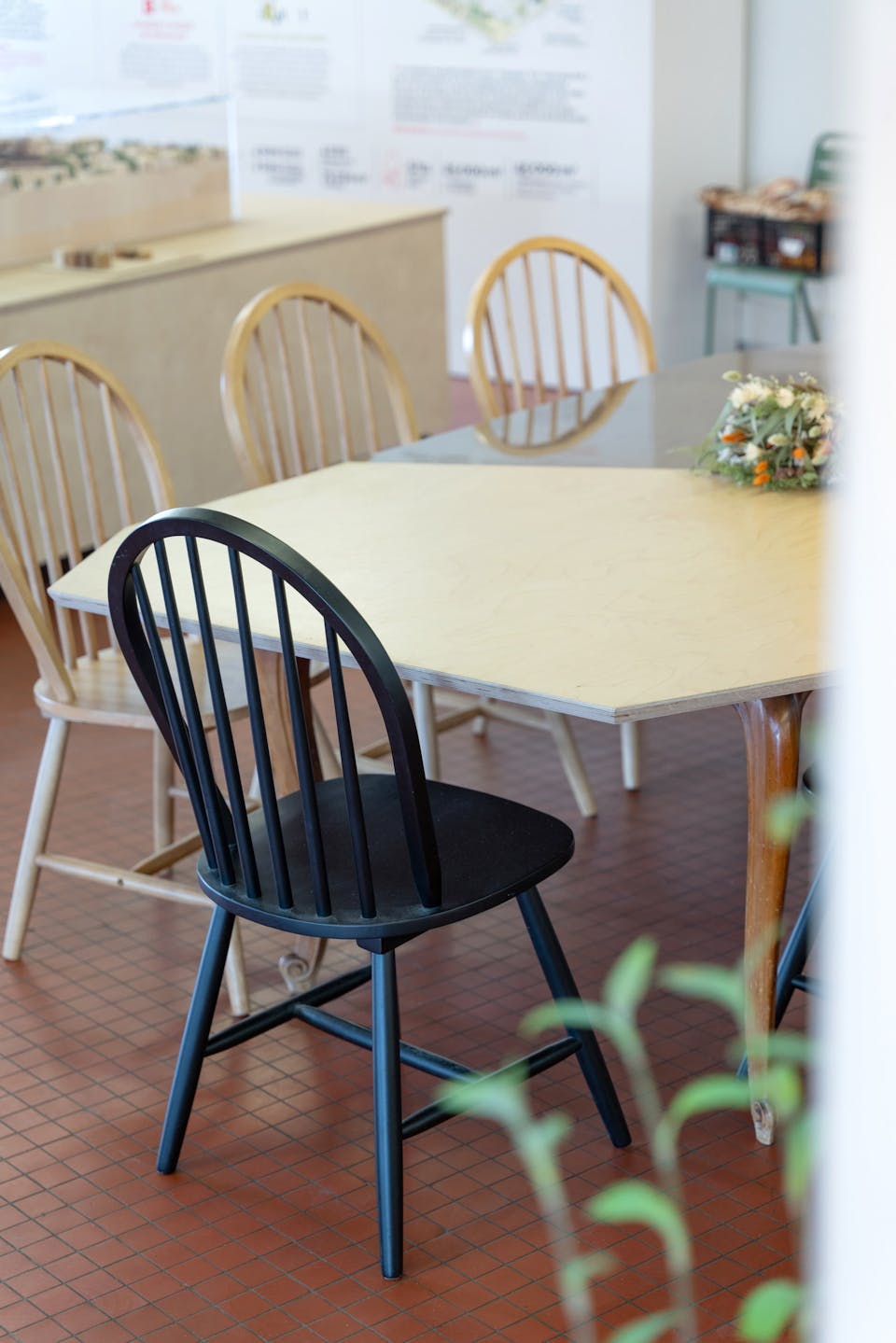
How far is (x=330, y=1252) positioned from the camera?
1.96 m

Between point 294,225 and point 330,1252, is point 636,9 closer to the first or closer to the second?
point 294,225

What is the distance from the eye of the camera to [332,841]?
2012 mm

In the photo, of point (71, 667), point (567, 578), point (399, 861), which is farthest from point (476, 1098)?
point (71, 667)

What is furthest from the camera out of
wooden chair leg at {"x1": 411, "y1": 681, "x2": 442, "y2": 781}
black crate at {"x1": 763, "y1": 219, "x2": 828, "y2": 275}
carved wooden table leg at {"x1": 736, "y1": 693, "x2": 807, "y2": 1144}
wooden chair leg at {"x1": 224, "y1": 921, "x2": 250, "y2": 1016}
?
black crate at {"x1": 763, "y1": 219, "x2": 828, "y2": 275}

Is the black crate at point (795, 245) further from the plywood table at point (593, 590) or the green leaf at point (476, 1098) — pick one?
the green leaf at point (476, 1098)

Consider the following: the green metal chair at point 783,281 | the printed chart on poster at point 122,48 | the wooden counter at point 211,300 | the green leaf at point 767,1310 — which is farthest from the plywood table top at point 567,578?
the printed chart on poster at point 122,48

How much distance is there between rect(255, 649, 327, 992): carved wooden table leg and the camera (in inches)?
89.5

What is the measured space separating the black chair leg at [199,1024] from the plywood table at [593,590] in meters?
0.37

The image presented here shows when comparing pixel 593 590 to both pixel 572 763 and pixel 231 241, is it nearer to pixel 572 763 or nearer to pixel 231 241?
pixel 572 763

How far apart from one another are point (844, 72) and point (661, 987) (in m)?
2.09

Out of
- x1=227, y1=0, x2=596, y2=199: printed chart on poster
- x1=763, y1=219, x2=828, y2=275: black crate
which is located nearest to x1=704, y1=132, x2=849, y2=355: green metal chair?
x1=763, y1=219, x2=828, y2=275: black crate

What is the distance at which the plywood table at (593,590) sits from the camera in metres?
1.83

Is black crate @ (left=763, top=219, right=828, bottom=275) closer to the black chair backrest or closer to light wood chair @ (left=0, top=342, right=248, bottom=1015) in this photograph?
light wood chair @ (left=0, top=342, right=248, bottom=1015)

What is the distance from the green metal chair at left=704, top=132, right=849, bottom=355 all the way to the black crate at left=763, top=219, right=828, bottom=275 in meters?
0.03
